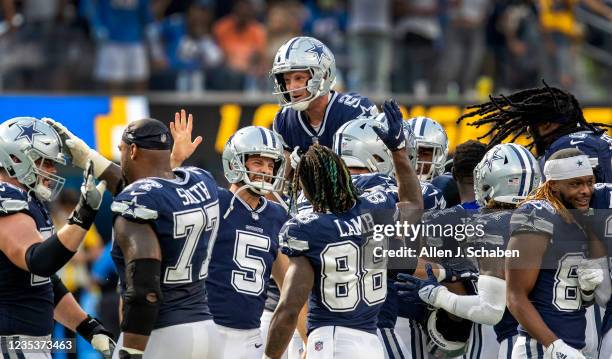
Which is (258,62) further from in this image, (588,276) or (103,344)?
(588,276)

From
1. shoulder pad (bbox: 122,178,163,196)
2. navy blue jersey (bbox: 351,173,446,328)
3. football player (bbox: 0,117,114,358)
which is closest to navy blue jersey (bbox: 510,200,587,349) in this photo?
navy blue jersey (bbox: 351,173,446,328)

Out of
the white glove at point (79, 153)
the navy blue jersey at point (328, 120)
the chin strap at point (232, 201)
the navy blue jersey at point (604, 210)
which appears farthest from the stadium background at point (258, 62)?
the navy blue jersey at point (604, 210)

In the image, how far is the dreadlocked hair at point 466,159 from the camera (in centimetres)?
825

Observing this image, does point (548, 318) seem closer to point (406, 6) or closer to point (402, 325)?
point (402, 325)

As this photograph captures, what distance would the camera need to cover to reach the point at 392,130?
7.21 m

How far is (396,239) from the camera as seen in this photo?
7.22 m

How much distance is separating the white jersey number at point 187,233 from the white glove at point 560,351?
200 centimetres

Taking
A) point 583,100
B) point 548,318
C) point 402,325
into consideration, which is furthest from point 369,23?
point 548,318

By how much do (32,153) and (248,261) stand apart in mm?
1471

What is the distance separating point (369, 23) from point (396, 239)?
871 centimetres

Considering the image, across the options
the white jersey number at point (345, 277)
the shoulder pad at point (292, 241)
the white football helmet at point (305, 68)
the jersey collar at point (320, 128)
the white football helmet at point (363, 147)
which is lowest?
the white jersey number at point (345, 277)

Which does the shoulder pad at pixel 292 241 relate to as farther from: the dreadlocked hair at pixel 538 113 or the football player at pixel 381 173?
the dreadlocked hair at pixel 538 113

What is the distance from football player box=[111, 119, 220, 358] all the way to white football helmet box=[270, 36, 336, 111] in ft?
6.27

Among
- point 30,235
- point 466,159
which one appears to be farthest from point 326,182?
point 466,159
